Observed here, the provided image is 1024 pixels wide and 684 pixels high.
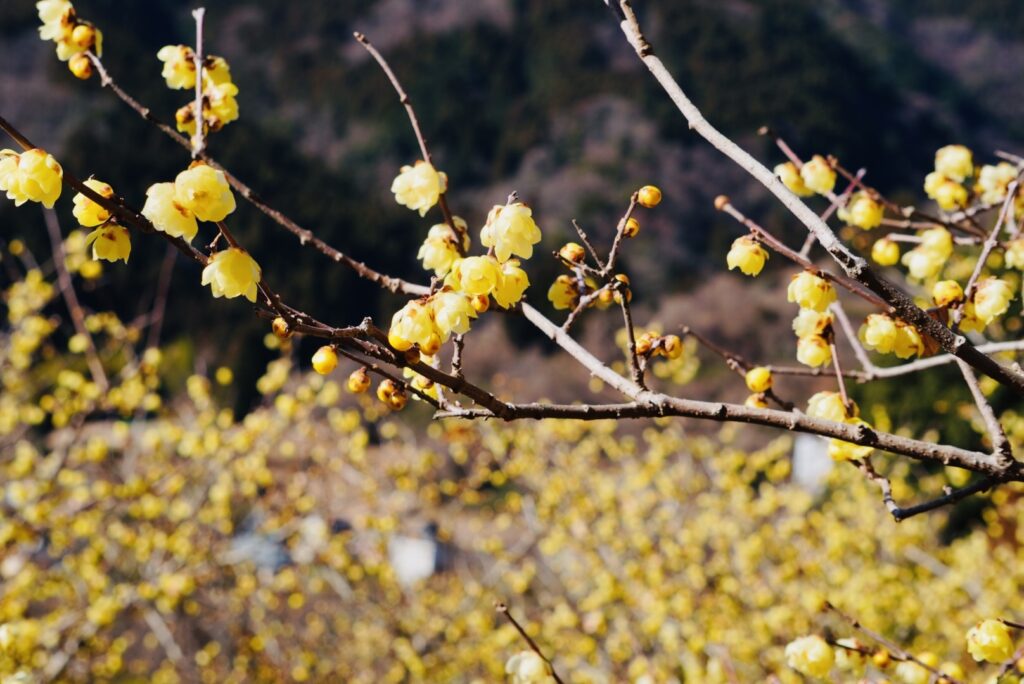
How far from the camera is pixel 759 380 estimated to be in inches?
71.3

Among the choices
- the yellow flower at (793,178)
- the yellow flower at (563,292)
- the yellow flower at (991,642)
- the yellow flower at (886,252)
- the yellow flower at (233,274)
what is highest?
the yellow flower at (793,178)

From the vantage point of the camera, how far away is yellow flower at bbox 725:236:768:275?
5.87 ft

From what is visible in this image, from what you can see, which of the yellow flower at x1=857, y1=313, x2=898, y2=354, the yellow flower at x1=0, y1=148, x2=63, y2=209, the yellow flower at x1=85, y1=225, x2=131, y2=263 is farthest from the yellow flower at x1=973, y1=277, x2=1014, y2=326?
the yellow flower at x1=0, y1=148, x2=63, y2=209

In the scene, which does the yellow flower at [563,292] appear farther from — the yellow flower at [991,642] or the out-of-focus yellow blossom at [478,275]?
the yellow flower at [991,642]

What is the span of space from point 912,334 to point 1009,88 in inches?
2144

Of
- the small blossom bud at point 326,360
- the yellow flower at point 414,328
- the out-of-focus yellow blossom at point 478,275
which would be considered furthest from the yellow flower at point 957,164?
the small blossom bud at point 326,360

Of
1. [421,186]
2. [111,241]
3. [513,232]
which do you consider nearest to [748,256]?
[513,232]

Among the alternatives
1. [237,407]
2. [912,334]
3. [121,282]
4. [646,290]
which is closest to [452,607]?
[912,334]

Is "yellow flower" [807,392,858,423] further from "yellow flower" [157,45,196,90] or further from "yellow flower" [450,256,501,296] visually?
"yellow flower" [157,45,196,90]

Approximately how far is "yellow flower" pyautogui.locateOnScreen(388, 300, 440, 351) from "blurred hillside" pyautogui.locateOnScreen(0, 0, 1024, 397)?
25.5m

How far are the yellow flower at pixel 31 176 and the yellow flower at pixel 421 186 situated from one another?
672 mm

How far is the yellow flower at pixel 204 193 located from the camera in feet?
4.29

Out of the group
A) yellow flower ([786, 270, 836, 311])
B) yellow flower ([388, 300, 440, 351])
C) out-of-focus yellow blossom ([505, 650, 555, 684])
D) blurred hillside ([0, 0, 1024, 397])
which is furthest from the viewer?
blurred hillside ([0, 0, 1024, 397])

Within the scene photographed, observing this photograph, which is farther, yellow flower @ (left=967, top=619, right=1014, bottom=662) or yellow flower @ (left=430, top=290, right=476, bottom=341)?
yellow flower @ (left=967, top=619, right=1014, bottom=662)
